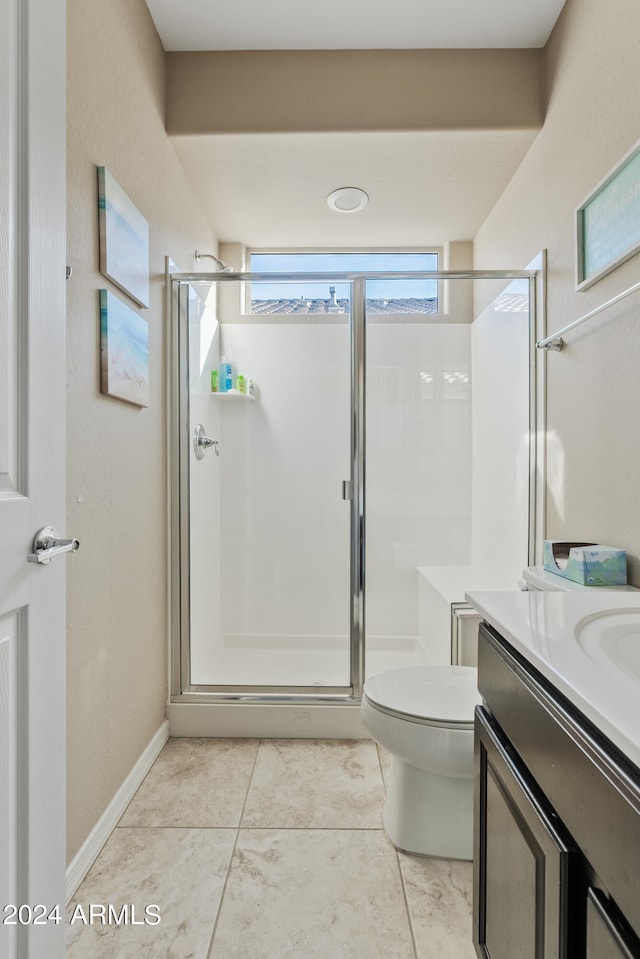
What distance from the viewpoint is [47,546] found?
0.87 m

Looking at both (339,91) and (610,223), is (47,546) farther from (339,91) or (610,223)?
(339,91)

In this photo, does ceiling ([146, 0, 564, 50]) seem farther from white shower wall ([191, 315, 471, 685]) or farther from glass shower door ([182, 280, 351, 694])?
white shower wall ([191, 315, 471, 685])

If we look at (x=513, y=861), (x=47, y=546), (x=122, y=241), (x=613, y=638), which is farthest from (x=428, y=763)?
(x=122, y=241)

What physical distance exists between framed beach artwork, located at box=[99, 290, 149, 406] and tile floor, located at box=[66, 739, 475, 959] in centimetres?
133

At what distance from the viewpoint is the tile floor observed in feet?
3.87

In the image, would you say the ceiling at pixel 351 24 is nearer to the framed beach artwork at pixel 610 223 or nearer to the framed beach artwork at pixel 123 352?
the framed beach artwork at pixel 610 223

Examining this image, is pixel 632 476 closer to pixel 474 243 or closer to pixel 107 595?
pixel 107 595

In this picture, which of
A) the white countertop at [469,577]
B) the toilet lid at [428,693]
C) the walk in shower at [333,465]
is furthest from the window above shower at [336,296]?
the toilet lid at [428,693]

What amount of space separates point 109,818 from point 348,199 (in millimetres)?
2737

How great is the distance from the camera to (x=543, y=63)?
2.02 meters

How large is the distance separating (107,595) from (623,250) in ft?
5.87

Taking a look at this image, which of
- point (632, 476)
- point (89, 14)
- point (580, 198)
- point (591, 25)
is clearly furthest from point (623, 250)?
point (89, 14)

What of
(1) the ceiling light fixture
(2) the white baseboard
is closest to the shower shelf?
(1) the ceiling light fixture

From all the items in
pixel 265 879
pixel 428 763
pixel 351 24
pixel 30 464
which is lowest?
pixel 265 879
